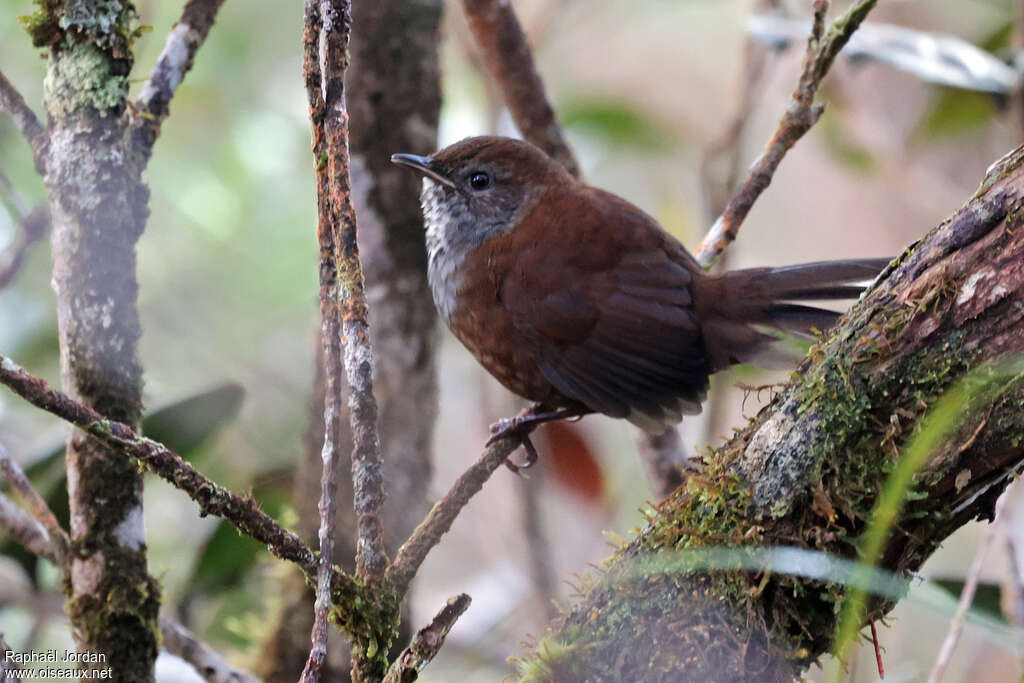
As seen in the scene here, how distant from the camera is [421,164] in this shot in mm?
2744

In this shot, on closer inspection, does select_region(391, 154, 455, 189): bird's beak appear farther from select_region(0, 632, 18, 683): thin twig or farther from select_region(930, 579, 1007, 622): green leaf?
select_region(930, 579, 1007, 622): green leaf

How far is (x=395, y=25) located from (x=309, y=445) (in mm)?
1360

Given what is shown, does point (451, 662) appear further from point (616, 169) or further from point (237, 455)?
point (616, 169)

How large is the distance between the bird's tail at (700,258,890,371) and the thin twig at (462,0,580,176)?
90cm

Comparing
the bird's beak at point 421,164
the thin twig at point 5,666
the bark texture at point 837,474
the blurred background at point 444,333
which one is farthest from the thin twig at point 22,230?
the bark texture at point 837,474

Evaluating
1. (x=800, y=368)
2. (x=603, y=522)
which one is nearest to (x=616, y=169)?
(x=603, y=522)

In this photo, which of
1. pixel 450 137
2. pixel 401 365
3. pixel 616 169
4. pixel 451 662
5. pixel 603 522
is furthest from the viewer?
pixel 616 169

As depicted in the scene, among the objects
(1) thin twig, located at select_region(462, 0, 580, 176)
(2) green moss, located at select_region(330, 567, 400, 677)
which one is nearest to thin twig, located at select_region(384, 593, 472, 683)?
(2) green moss, located at select_region(330, 567, 400, 677)

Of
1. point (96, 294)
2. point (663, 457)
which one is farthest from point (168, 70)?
point (663, 457)

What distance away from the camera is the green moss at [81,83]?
5.87ft

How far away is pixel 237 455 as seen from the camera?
11.5 feet

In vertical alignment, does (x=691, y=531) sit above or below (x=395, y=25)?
below

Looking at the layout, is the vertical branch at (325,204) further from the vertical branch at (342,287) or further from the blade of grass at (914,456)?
the blade of grass at (914,456)

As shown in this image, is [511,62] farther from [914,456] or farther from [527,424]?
[914,456]
